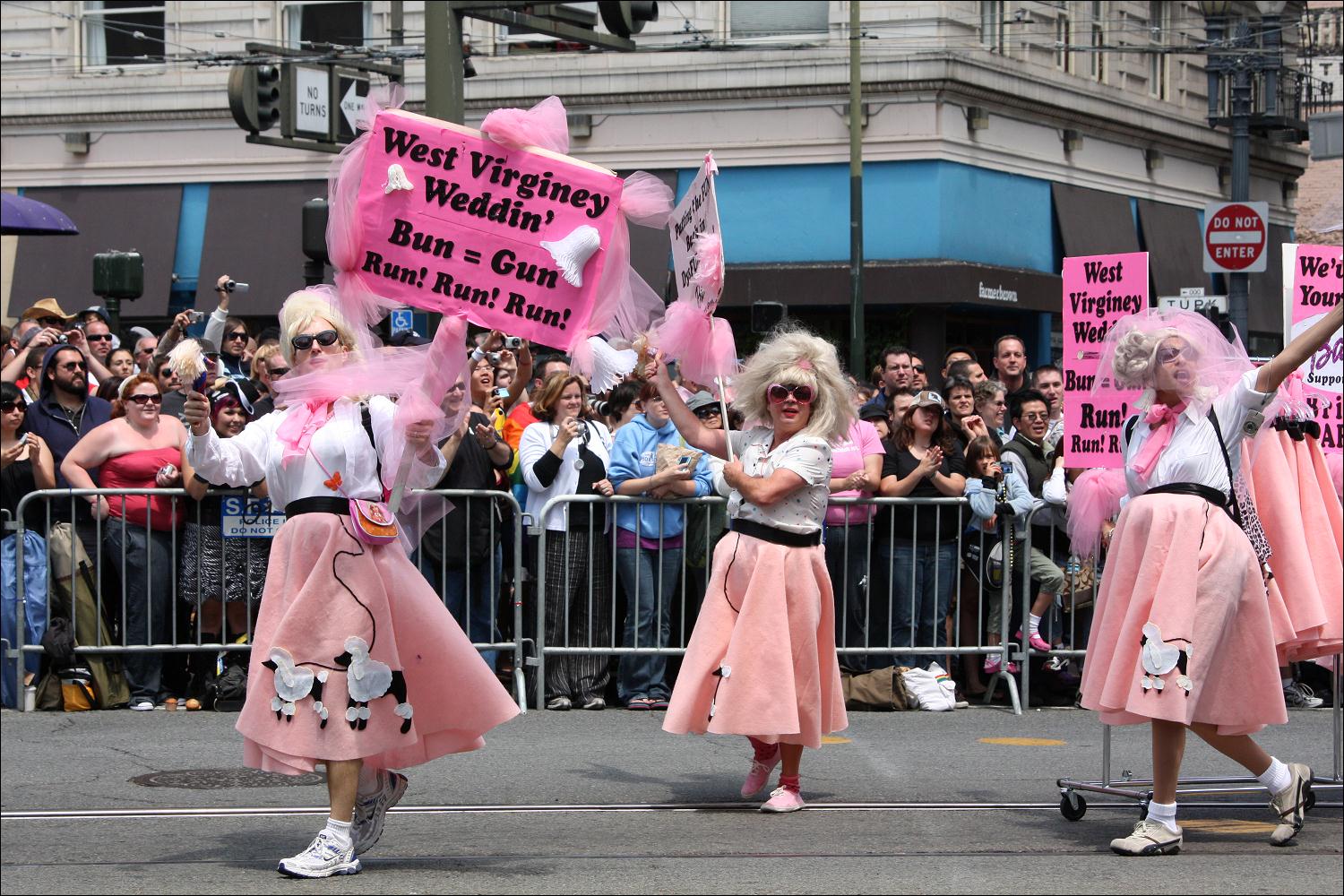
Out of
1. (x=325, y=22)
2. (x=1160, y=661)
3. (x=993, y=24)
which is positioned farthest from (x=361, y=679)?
(x=325, y=22)

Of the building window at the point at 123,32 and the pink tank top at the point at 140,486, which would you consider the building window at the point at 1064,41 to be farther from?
the pink tank top at the point at 140,486

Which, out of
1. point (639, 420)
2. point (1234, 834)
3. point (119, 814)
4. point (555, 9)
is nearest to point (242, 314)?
point (555, 9)

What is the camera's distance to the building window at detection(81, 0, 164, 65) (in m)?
27.0

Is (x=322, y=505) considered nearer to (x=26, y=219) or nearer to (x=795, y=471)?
(x=795, y=471)

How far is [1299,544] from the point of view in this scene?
712 cm

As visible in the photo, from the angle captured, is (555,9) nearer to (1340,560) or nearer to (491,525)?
(491,525)

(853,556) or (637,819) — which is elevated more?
(853,556)

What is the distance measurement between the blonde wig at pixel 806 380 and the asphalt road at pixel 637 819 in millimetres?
1581

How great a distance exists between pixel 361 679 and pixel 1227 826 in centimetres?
336

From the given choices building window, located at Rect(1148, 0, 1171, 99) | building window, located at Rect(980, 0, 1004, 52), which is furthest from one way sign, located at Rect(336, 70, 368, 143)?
building window, located at Rect(1148, 0, 1171, 99)

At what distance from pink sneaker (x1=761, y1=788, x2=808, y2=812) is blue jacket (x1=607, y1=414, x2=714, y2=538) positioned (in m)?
3.14

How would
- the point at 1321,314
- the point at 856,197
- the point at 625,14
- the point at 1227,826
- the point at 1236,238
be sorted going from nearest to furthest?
the point at 1227,826 < the point at 1321,314 < the point at 625,14 < the point at 1236,238 < the point at 856,197

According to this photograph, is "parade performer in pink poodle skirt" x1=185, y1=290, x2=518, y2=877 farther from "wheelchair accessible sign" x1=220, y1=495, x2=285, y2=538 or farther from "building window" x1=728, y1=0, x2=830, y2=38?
"building window" x1=728, y1=0, x2=830, y2=38

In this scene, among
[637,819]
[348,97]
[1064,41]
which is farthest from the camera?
[1064,41]
